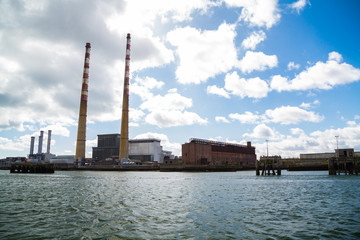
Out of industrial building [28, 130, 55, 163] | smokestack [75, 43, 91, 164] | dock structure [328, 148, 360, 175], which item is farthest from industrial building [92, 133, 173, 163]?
dock structure [328, 148, 360, 175]

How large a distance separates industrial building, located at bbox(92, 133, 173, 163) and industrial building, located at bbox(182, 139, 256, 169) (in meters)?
27.8

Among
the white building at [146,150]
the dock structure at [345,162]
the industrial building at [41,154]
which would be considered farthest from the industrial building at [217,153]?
the industrial building at [41,154]

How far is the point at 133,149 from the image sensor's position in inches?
6097

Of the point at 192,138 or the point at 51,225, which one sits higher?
the point at 192,138

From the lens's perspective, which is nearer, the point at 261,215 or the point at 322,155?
the point at 261,215

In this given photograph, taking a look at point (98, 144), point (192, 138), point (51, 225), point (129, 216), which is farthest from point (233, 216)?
point (98, 144)

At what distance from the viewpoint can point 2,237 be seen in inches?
388

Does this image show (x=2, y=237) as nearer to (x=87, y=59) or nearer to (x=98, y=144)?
(x=87, y=59)

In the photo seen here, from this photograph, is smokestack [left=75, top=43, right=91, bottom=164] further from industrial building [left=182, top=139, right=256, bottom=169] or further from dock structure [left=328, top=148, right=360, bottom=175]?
dock structure [left=328, top=148, right=360, bottom=175]

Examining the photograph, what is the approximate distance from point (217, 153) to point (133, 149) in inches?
1968

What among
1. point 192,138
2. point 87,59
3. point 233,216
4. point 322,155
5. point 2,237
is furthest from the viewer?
point 322,155

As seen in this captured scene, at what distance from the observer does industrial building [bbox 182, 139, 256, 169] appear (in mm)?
119562

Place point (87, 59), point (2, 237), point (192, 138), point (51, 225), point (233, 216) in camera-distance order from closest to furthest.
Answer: point (2, 237) < point (51, 225) < point (233, 216) < point (87, 59) < point (192, 138)

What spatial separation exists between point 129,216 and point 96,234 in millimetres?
3906
